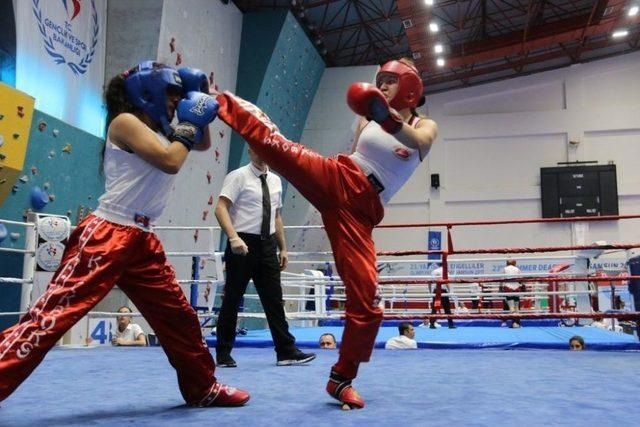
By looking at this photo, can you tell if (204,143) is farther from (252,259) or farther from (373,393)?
(252,259)

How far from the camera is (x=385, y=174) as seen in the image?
1842 mm

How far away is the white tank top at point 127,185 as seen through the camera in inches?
61.9

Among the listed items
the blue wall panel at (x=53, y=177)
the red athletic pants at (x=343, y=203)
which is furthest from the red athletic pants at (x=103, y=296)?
the blue wall panel at (x=53, y=177)

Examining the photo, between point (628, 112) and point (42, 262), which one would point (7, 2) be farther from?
point (628, 112)

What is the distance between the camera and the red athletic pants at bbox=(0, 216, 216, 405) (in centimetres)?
137

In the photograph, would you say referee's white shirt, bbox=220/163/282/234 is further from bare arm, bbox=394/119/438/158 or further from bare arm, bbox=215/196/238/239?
bare arm, bbox=394/119/438/158

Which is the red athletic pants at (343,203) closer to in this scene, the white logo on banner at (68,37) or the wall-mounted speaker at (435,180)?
the white logo on banner at (68,37)

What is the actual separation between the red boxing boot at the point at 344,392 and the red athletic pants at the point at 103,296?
35 centimetres

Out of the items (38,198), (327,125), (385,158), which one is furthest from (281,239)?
(327,125)

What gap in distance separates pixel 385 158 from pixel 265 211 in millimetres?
1176

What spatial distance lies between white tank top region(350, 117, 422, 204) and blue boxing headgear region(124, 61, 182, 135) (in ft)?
1.96

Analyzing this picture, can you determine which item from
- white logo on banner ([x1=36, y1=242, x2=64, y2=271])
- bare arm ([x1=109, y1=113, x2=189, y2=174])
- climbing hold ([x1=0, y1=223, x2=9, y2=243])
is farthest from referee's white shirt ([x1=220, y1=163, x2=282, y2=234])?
climbing hold ([x1=0, y1=223, x2=9, y2=243])

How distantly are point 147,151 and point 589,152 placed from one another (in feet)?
41.3

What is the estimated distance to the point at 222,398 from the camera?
167 centimetres
